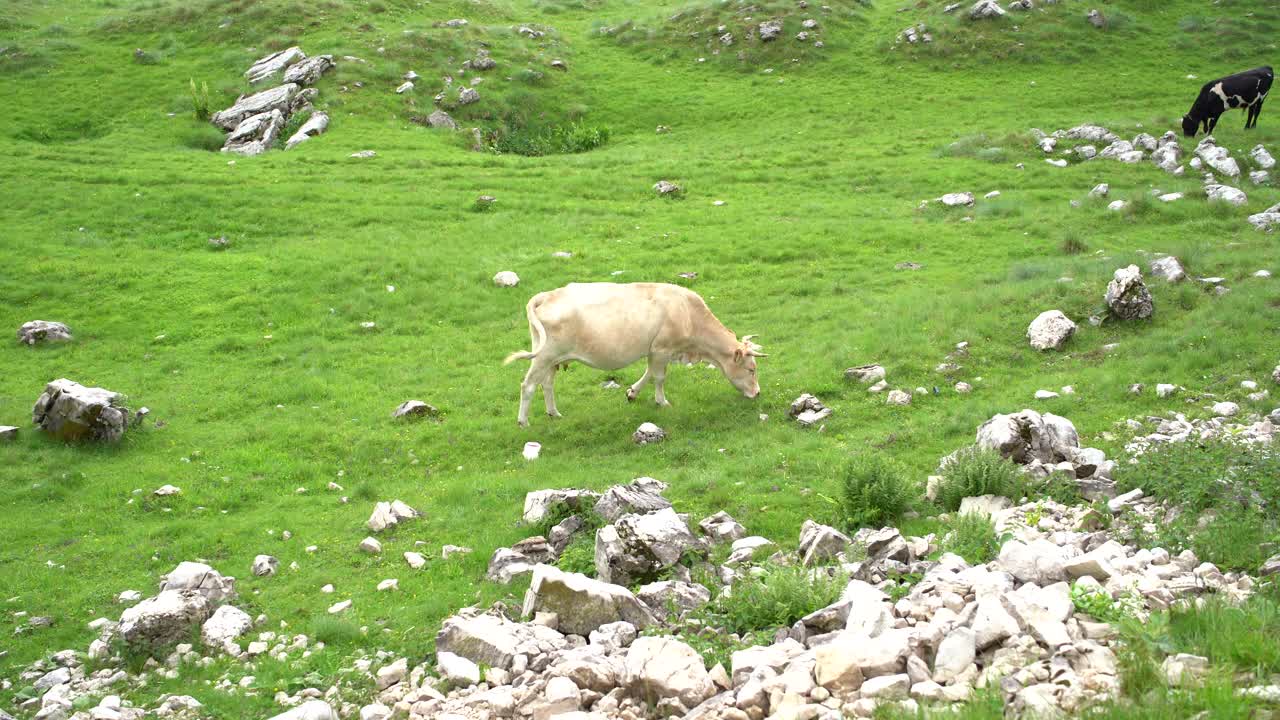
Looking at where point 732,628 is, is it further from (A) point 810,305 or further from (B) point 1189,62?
(B) point 1189,62

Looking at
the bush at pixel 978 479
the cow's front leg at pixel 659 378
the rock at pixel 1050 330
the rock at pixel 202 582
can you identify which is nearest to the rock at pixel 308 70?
the cow's front leg at pixel 659 378

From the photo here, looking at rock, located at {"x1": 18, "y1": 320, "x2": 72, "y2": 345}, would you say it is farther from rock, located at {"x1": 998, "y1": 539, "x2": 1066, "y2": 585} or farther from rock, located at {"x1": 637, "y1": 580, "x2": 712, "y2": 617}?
rock, located at {"x1": 998, "y1": 539, "x2": 1066, "y2": 585}

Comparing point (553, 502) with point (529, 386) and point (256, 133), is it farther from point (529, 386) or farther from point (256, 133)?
point (256, 133)

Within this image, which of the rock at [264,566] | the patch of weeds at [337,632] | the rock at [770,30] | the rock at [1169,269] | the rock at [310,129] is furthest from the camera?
the rock at [770,30]

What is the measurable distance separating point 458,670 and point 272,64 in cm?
3980

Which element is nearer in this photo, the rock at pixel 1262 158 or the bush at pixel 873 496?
the bush at pixel 873 496

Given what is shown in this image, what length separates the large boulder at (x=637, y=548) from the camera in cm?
1039

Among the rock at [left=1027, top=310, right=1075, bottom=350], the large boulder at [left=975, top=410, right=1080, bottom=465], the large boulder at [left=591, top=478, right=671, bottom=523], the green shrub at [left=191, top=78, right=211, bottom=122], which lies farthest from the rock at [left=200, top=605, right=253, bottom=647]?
the green shrub at [left=191, top=78, right=211, bottom=122]

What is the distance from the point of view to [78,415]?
54.3 ft

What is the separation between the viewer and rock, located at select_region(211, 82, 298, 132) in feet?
126

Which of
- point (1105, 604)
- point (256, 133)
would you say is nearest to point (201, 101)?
point (256, 133)

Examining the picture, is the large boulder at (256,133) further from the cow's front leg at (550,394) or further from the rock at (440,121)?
the cow's front leg at (550,394)

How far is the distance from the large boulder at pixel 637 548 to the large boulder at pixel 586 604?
88 centimetres

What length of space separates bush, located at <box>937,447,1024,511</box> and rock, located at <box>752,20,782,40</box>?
3993 cm
